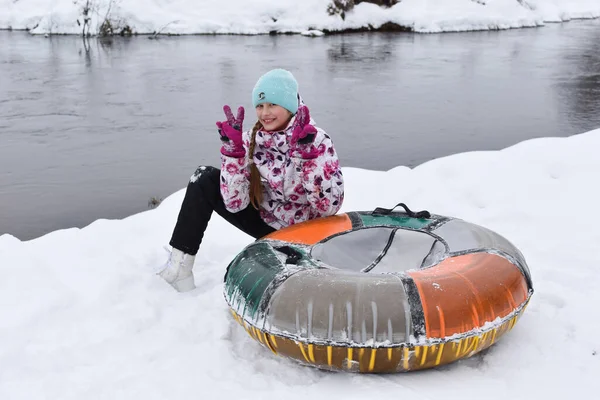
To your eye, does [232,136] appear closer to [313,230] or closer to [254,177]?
[254,177]

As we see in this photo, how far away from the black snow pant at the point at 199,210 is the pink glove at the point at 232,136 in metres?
0.19

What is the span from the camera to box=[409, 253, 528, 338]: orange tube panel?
2154 millimetres

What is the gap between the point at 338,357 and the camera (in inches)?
85.7

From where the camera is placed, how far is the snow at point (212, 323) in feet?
7.43

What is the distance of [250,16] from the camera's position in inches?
821

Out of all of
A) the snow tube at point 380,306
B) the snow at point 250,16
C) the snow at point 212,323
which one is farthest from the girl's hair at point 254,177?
the snow at point 250,16

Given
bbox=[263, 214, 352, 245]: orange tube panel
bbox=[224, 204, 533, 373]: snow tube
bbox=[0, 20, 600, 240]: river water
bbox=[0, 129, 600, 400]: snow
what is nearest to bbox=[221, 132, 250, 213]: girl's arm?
bbox=[263, 214, 352, 245]: orange tube panel

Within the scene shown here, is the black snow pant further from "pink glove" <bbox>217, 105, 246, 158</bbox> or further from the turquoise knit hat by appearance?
the turquoise knit hat

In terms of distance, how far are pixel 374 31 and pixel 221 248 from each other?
62.8 ft

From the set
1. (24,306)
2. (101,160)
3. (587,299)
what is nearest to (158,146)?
(101,160)

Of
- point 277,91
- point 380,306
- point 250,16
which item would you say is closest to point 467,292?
point 380,306

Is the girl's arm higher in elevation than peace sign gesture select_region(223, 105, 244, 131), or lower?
lower

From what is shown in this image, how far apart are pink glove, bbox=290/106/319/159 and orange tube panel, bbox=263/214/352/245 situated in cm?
32

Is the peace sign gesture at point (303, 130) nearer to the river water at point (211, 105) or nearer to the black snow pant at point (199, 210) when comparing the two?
the black snow pant at point (199, 210)
